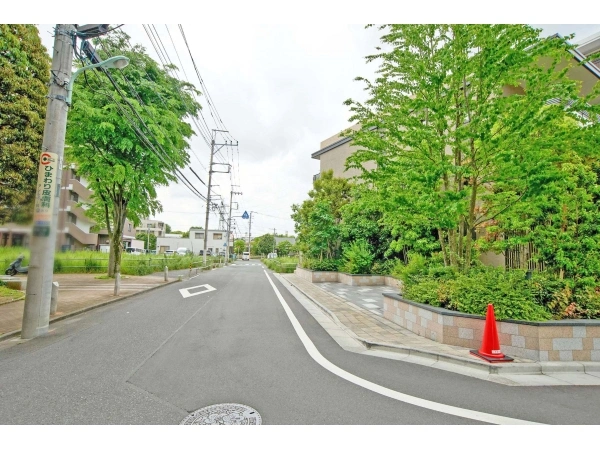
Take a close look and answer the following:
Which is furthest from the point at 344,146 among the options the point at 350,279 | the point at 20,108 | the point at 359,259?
the point at 20,108

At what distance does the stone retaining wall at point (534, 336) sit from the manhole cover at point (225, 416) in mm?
3796

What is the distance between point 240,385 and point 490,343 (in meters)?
3.82

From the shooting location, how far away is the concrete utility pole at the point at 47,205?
18.4ft

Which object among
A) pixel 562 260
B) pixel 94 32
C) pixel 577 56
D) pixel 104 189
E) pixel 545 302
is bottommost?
pixel 545 302

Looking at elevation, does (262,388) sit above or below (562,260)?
below

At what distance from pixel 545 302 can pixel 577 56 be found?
10.8m

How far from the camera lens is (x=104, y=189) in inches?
560

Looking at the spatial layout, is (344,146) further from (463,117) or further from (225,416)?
(225,416)

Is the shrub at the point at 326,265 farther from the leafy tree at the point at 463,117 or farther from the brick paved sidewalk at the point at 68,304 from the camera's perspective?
the leafy tree at the point at 463,117

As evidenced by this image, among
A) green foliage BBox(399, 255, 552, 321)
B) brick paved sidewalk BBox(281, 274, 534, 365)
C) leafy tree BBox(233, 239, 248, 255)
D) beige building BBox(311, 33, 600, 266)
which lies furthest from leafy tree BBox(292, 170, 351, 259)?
leafy tree BBox(233, 239, 248, 255)

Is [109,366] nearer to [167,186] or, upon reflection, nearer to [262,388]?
[262,388]

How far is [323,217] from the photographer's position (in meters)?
17.9
